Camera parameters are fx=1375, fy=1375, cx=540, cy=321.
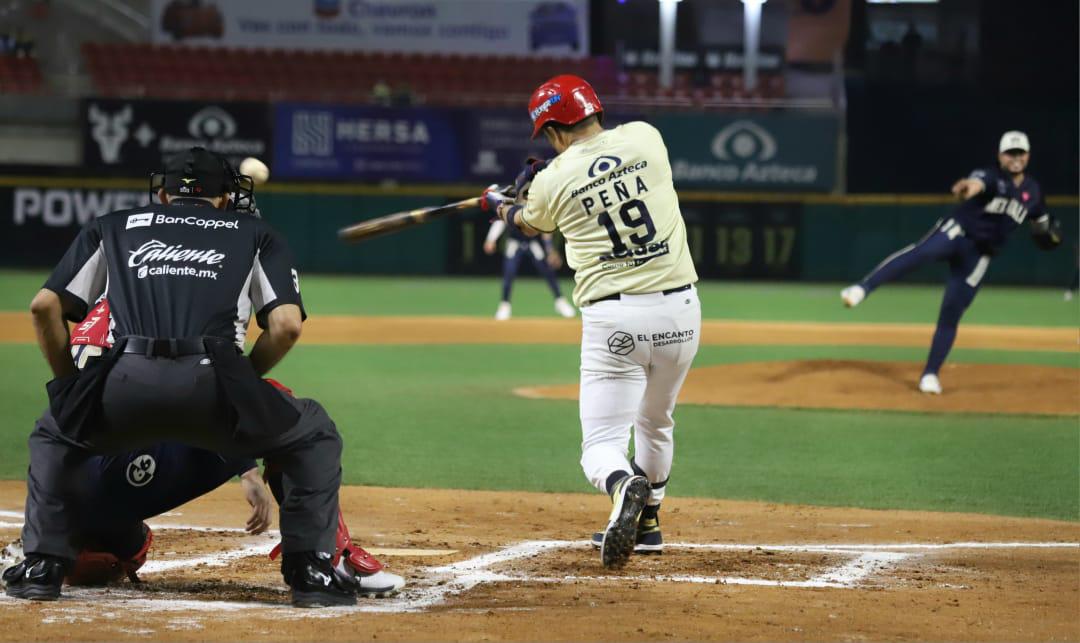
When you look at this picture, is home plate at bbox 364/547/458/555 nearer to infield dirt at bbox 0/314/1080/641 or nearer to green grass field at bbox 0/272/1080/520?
infield dirt at bbox 0/314/1080/641

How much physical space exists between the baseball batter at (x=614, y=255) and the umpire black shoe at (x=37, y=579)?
2.01 m

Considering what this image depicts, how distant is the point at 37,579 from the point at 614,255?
2.39 meters

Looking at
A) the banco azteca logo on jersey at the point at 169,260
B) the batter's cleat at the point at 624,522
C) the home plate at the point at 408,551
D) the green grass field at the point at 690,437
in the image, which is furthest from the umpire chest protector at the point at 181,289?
the green grass field at the point at 690,437

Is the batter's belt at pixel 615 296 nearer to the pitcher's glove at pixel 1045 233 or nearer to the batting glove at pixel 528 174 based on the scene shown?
the batting glove at pixel 528 174

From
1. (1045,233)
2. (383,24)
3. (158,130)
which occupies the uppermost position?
(383,24)

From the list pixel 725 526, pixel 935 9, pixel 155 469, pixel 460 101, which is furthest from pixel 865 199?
pixel 155 469

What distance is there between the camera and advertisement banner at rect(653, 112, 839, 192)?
27.1 meters

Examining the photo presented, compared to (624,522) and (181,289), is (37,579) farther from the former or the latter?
(624,522)

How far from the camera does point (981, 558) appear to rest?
228 inches

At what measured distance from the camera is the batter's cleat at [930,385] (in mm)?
11773

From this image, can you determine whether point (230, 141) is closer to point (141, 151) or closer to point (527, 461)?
point (141, 151)

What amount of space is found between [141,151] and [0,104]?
2915 mm

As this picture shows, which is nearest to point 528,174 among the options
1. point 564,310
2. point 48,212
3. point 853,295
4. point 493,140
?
point 853,295

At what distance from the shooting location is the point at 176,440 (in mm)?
4340
